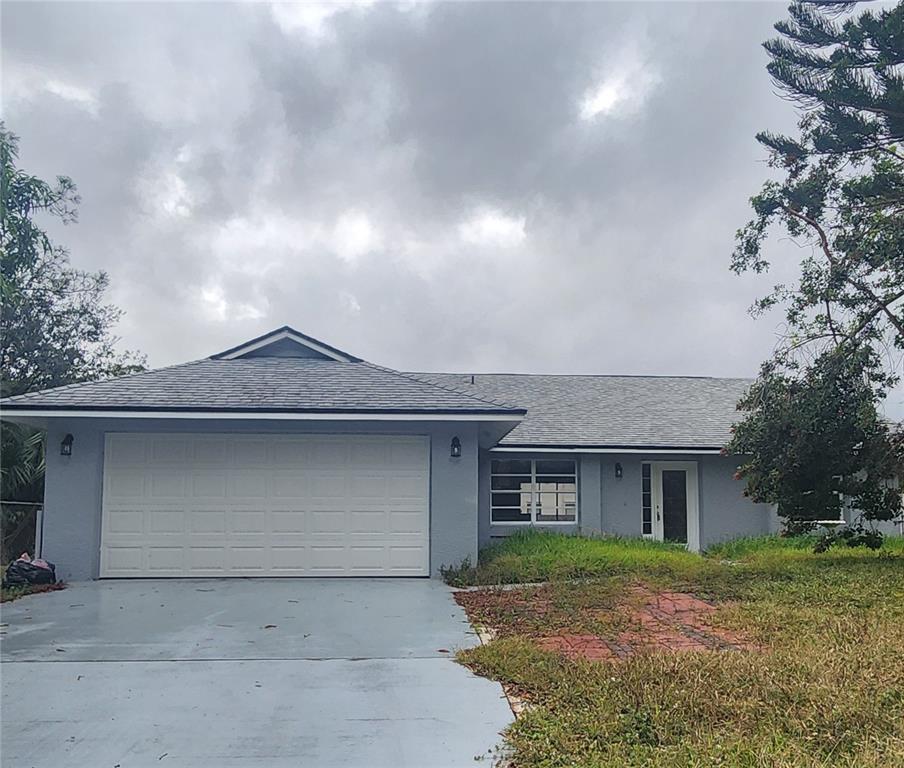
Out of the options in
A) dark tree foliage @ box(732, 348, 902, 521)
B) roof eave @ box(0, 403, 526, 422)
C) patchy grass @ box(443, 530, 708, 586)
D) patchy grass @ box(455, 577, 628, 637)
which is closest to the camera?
patchy grass @ box(455, 577, 628, 637)

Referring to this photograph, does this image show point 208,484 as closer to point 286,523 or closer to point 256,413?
point 286,523

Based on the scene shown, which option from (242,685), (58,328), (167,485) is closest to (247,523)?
(167,485)

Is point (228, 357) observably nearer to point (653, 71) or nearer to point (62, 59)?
point (62, 59)

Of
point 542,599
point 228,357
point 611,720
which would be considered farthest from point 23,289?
point 611,720

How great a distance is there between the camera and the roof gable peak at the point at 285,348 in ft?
49.6

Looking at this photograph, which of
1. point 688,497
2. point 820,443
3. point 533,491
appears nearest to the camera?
point 820,443

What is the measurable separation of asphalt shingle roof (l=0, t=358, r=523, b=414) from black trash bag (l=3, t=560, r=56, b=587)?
2.25 metres

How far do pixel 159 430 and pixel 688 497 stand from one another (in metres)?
11.5

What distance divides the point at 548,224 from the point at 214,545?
1016 cm

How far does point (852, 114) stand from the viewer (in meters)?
13.3

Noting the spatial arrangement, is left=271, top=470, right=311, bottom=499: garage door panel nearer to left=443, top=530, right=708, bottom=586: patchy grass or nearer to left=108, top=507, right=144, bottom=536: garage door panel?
left=108, top=507, right=144, bottom=536: garage door panel

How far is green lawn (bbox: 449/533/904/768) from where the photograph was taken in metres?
4.45

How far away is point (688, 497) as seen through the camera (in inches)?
701

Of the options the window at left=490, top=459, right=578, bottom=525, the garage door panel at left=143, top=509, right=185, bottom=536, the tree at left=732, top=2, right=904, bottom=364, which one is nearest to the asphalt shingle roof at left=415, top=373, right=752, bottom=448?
the window at left=490, top=459, right=578, bottom=525
